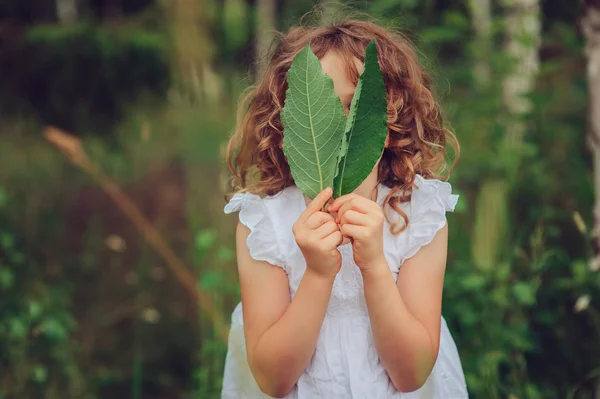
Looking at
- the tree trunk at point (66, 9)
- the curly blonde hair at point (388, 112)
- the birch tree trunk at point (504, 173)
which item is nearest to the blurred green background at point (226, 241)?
the birch tree trunk at point (504, 173)

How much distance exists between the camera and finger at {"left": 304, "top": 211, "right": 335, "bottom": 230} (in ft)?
3.51

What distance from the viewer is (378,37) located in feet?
4.56

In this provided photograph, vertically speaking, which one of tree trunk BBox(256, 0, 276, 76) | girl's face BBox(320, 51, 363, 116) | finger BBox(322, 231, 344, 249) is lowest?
tree trunk BBox(256, 0, 276, 76)

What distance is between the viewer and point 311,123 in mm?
1009

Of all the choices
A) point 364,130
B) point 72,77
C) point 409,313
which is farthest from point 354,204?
point 72,77

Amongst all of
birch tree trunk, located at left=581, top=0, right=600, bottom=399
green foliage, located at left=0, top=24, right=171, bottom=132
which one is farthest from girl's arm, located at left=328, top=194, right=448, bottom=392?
green foliage, located at left=0, top=24, right=171, bottom=132

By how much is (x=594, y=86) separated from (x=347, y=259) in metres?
1.14

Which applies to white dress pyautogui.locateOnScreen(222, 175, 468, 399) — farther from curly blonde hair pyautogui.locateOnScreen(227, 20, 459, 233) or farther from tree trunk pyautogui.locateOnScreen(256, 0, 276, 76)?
tree trunk pyautogui.locateOnScreen(256, 0, 276, 76)

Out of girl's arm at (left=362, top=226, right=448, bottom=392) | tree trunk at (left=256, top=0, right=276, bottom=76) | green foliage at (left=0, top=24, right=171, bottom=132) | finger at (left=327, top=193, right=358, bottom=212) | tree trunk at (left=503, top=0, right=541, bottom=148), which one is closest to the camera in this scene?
finger at (left=327, top=193, right=358, bottom=212)

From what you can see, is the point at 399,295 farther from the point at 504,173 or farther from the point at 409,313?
the point at 504,173

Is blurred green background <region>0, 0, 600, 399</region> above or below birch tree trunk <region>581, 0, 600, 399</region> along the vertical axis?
below

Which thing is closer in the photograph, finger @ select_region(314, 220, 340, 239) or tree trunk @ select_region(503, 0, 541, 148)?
finger @ select_region(314, 220, 340, 239)

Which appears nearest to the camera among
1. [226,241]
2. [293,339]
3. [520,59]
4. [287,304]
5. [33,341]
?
[293,339]

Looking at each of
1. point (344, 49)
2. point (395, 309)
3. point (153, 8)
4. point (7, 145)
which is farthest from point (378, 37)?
point (153, 8)
